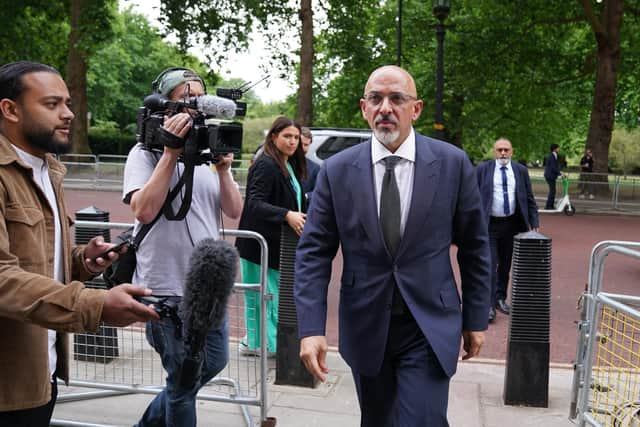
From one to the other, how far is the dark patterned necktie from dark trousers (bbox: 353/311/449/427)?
13.5 inches

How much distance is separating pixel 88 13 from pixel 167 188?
2558 cm

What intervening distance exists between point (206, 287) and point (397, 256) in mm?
1021

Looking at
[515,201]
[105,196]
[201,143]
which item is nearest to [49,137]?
[201,143]

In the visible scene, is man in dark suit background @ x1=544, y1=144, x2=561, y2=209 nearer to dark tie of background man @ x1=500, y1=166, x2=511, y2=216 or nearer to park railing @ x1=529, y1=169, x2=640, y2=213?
park railing @ x1=529, y1=169, x2=640, y2=213

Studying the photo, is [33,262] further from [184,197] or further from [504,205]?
[504,205]

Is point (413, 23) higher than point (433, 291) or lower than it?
higher

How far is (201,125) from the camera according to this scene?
292 centimetres

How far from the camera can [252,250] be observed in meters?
5.61

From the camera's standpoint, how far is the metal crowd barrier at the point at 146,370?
14.2ft

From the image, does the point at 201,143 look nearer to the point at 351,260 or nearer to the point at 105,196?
the point at 351,260

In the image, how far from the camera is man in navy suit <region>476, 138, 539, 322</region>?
7.43 m

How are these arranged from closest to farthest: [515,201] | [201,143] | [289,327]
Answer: [201,143] → [289,327] → [515,201]

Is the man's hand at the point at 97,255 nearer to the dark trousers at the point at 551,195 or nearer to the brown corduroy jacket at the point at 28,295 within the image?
the brown corduroy jacket at the point at 28,295

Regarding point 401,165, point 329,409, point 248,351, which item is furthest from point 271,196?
point 401,165
